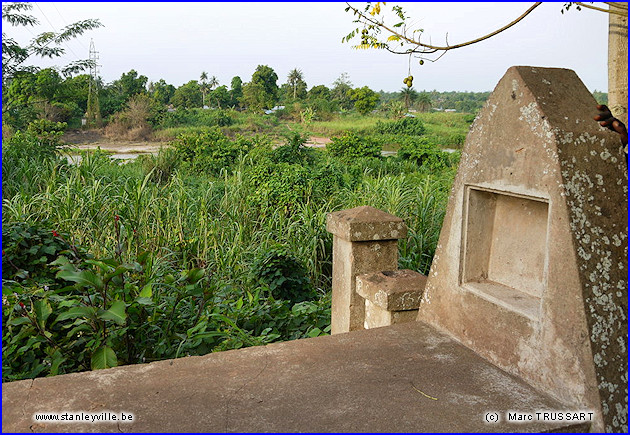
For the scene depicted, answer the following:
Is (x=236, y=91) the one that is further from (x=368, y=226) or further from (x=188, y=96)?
(x=368, y=226)

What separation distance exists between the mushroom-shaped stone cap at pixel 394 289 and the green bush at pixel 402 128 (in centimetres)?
2256


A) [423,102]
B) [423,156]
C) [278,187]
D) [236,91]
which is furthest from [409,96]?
[278,187]

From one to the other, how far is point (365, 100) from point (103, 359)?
32.8 metres

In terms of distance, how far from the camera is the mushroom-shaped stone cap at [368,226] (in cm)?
293

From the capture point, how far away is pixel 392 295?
8.38ft

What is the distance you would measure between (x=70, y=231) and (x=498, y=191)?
4.26m

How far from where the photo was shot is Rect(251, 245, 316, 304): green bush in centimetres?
434

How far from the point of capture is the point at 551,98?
1.84 meters

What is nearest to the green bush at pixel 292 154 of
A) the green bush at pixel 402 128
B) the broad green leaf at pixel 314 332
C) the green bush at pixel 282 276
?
the green bush at pixel 282 276

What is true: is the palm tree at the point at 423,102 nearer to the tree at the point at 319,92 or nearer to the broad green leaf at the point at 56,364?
the tree at the point at 319,92

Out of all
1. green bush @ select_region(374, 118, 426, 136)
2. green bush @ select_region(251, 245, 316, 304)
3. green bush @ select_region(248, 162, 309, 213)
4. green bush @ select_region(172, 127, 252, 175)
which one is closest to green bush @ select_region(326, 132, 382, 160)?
green bush @ select_region(172, 127, 252, 175)

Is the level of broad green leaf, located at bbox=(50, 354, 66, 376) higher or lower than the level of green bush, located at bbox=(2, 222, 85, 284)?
lower

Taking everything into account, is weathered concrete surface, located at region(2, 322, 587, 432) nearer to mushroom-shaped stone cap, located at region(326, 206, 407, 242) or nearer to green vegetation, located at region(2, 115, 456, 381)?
green vegetation, located at region(2, 115, 456, 381)

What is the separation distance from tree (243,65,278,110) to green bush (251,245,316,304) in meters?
29.9
